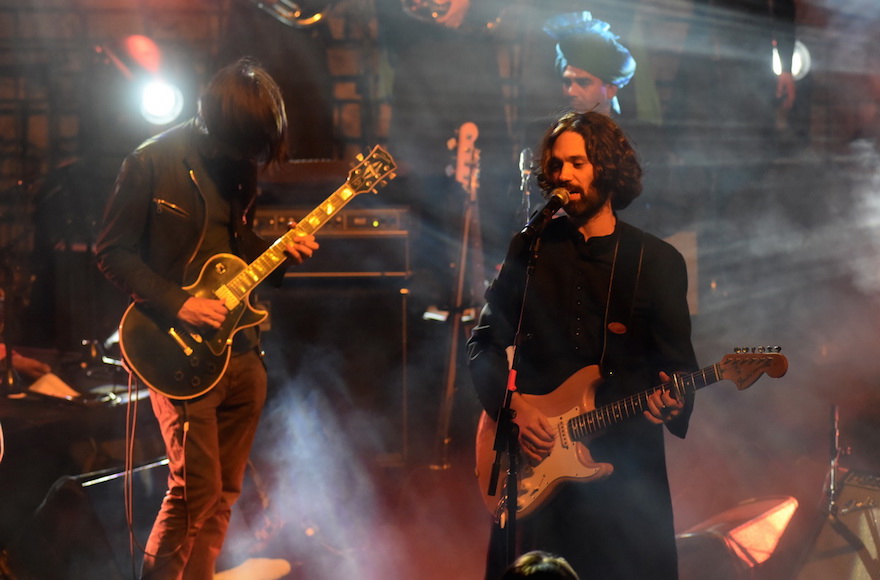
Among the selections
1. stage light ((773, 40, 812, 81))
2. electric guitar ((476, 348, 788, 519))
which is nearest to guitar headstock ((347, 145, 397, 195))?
electric guitar ((476, 348, 788, 519))

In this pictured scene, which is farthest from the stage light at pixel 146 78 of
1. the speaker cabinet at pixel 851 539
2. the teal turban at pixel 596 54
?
the speaker cabinet at pixel 851 539

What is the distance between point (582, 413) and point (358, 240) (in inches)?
112

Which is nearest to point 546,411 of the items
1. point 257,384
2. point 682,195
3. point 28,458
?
point 257,384

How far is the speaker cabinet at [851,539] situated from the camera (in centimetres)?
291

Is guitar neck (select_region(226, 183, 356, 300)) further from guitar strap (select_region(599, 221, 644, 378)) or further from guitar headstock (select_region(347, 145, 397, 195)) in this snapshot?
guitar strap (select_region(599, 221, 644, 378))

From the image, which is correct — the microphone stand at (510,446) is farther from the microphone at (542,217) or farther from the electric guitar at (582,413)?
the electric guitar at (582,413)

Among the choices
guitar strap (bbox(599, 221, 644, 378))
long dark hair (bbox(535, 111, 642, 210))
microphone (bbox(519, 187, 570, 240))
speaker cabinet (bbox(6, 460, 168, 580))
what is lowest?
speaker cabinet (bbox(6, 460, 168, 580))

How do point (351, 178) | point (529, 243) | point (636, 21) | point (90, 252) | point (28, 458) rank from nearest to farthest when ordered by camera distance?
point (529, 243), point (351, 178), point (28, 458), point (90, 252), point (636, 21)

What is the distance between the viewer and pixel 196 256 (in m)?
3.09

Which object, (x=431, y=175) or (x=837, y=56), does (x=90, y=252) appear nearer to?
(x=431, y=175)

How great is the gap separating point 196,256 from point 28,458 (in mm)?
1353

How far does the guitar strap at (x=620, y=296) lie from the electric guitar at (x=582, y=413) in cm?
6

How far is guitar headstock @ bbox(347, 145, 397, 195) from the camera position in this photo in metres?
3.35

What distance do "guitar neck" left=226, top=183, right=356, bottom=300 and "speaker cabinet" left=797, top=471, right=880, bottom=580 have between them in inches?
89.0
